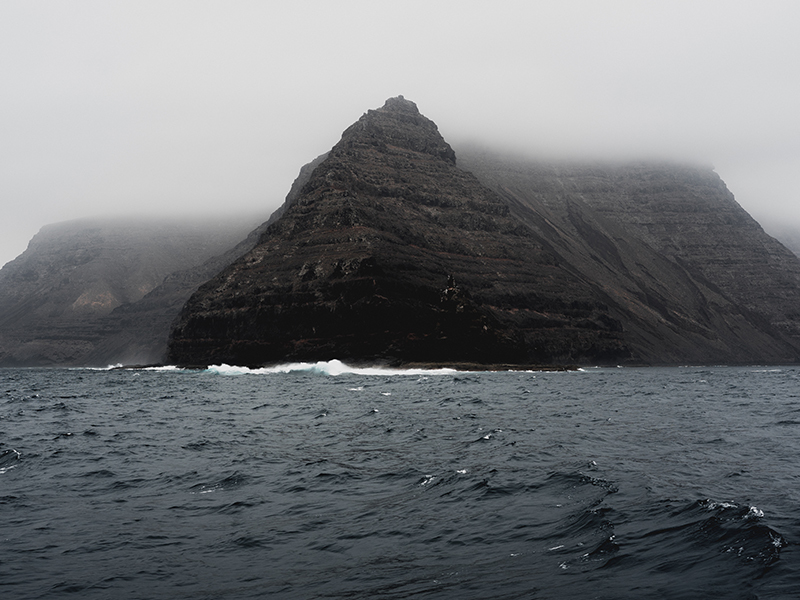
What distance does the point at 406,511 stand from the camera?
58.0 ft

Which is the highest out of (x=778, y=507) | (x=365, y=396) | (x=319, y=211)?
(x=319, y=211)

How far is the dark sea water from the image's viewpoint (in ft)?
41.4

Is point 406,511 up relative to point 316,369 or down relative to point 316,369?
up

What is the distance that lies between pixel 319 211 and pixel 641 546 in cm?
17720

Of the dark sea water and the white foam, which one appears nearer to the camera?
the dark sea water

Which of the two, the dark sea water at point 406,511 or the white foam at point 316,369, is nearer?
the dark sea water at point 406,511

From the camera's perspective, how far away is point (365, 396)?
58.1 metres

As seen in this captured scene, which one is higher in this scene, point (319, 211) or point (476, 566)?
point (319, 211)

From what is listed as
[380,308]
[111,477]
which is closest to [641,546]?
[111,477]

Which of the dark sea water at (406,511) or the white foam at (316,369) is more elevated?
the dark sea water at (406,511)

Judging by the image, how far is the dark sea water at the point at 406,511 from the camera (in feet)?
41.4

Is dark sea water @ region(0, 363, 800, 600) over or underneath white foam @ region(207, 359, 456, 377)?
over

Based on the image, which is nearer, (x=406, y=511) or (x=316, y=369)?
(x=406, y=511)

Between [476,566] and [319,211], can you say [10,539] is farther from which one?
[319,211]
